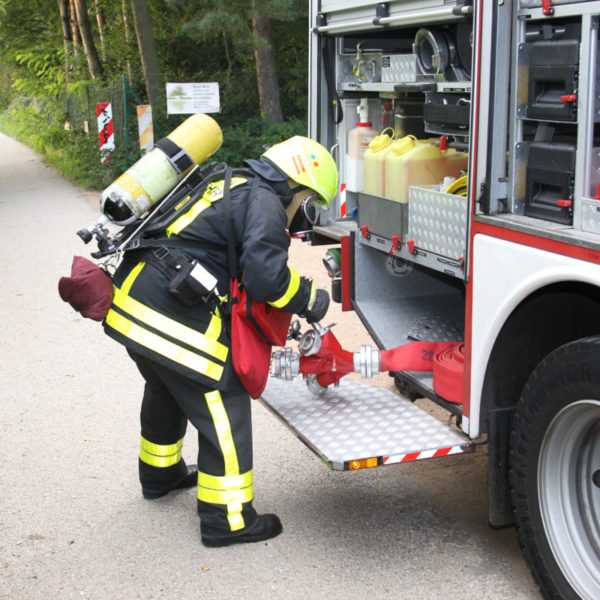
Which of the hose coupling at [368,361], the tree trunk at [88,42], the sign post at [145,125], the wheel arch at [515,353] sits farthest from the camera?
the tree trunk at [88,42]

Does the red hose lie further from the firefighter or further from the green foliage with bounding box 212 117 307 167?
the green foliage with bounding box 212 117 307 167

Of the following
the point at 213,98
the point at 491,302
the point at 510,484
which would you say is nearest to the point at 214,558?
the point at 510,484

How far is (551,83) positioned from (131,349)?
1977 millimetres

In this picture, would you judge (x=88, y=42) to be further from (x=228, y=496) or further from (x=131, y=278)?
(x=228, y=496)

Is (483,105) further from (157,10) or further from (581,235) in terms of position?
(157,10)

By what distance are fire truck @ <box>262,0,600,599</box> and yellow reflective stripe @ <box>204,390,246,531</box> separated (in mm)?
319

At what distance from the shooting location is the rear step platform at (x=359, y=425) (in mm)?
3361

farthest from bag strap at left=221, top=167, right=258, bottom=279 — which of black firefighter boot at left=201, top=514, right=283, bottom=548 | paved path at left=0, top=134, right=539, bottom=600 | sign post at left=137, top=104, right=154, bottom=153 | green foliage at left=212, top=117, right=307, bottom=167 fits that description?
green foliage at left=212, top=117, right=307, bottom=167

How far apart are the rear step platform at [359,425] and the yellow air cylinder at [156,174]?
114cm

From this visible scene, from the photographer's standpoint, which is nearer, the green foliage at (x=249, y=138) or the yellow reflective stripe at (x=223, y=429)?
the yellow reflective stripe at (x=223, y=429)

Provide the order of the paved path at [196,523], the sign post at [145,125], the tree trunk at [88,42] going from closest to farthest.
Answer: the paved path at [196,523] → the sign post at [145,125] → the tree trunk at [88,42]

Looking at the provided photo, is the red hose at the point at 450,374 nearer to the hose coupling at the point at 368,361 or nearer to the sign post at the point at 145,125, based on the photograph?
the hose coupling at the point at 368,361

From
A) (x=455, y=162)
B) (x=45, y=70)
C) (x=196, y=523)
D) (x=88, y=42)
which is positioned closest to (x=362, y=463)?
(x=196, y=523)

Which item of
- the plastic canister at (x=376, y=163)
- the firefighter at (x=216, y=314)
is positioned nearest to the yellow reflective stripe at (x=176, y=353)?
the firefighter at (x=216, y=314)
